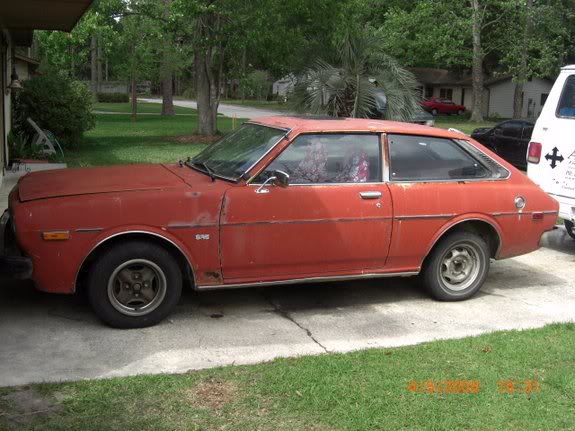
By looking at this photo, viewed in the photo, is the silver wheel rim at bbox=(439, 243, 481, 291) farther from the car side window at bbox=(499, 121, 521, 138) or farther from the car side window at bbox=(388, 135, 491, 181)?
the car side window at bbox=(499, 121, 521, 138)

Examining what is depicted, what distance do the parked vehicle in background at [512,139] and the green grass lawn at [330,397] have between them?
13.3 m

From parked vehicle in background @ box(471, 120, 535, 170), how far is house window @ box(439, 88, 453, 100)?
44.2 metres

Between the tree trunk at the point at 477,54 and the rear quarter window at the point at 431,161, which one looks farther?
the tree trunk at the point at 477,54

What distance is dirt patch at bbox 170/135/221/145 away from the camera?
2141 centimetres

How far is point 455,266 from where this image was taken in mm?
6234

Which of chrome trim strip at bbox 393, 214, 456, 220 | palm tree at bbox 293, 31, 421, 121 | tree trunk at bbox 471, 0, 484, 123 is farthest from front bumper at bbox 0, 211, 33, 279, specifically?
tree trunk at bbox 471, 0, 484, 123

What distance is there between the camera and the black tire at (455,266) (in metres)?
6.10

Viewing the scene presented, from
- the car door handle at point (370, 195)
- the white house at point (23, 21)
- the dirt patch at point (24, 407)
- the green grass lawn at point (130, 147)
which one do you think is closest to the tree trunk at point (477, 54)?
the green grass lawn at point (130, 147)

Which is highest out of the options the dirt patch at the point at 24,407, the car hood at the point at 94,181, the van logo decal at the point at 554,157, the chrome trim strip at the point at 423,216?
the van logo decal at the point at 554,157

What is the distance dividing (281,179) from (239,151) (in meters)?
0.71

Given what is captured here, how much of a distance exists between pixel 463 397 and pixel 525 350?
1021 mm

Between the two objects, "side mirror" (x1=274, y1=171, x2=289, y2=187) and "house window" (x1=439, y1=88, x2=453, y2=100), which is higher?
"house window" (x1=439, y1=88, x2=453, y2=100)

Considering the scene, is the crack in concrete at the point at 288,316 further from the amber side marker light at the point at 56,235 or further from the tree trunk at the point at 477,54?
the tree trunk at the point at 477,54

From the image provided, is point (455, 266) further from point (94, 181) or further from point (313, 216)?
point (94, 181)
